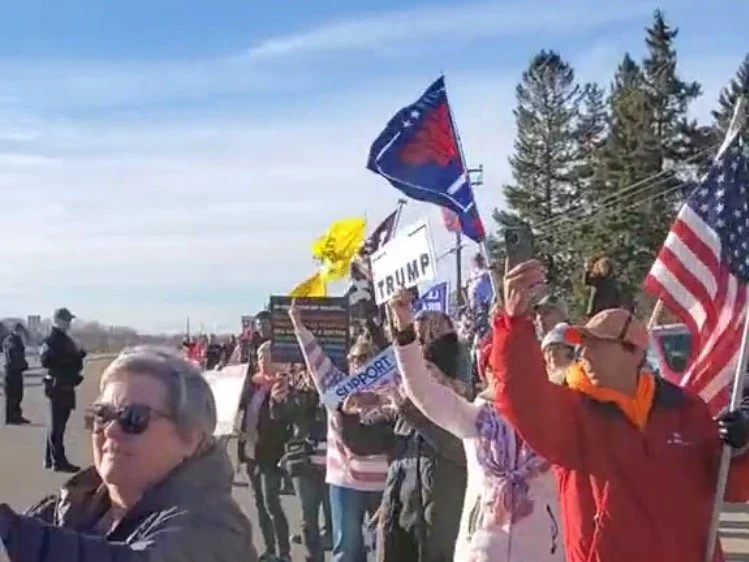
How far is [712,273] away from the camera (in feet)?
18.4

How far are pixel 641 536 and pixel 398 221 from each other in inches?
536

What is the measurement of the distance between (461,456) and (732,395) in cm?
170

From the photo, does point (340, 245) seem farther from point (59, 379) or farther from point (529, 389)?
point (529, 389)

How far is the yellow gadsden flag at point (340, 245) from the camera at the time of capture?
13.5 meters

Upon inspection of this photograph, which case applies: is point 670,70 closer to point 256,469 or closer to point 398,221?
point 398,221

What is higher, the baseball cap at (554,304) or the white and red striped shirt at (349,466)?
the baseball cap at (554,304)

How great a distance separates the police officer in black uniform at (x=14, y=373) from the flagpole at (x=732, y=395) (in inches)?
660

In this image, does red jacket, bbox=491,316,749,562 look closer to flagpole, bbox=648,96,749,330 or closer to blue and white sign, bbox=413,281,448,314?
flagpole, bbox=648,96,749,330

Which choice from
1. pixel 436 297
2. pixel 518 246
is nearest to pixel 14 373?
pixel 436 297

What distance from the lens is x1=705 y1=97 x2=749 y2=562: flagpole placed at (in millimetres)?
4543

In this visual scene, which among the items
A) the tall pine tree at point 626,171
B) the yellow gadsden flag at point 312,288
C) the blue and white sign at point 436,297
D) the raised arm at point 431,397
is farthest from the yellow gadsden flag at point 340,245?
the tall pine tree at point 626,171

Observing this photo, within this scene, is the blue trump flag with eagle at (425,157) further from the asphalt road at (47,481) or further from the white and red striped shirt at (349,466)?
the asphalt road at (47,481)

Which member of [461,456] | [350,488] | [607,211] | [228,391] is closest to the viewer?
[461,456]

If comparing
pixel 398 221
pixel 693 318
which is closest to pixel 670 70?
pixel 398 221
